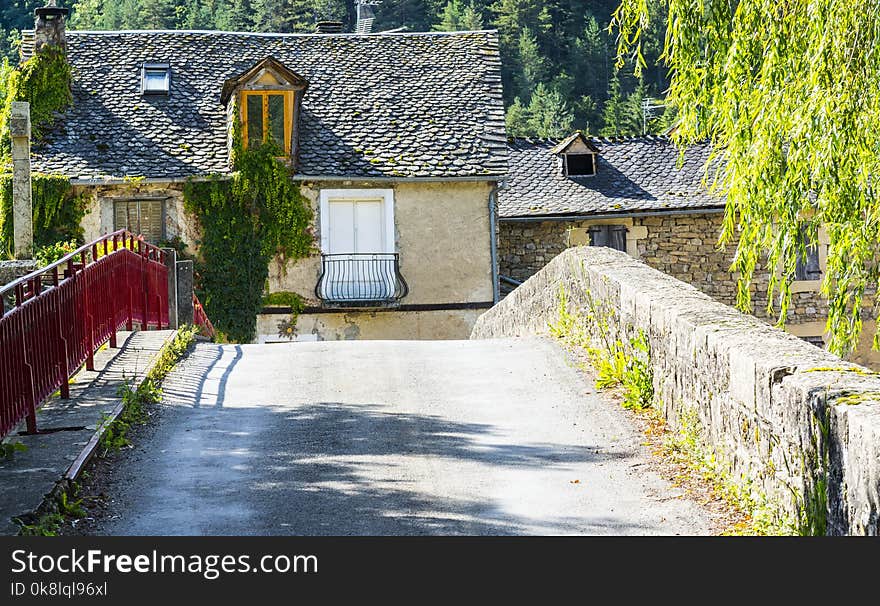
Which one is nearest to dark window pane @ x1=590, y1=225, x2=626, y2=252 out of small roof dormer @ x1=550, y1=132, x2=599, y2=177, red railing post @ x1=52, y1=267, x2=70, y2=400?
small roof dormer @ x1=550, y1=132, x2=599, y2=177

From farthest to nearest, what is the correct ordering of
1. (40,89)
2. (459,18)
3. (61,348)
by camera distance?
(459,18)
(40,89)
(61,348)

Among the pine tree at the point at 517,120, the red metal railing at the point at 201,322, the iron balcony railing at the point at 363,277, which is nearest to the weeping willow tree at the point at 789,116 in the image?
the red metal railing at the point at 201,322

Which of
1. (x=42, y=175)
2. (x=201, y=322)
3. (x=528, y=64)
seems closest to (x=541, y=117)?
(x=528, y=64)

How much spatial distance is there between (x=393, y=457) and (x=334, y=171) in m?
16.5

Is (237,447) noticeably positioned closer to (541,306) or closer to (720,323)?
(720,323)

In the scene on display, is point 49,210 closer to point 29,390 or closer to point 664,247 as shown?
point 664,247

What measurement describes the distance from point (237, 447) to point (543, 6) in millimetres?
55129

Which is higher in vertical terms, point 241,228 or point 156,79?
point 156,79

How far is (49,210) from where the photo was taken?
21922mm

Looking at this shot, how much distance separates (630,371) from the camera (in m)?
8.13

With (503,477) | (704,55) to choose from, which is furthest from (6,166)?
(503,477)

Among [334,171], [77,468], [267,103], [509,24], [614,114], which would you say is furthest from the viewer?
[509,24]

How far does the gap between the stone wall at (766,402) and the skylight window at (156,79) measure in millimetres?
17660

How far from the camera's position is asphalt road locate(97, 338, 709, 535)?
558cm
